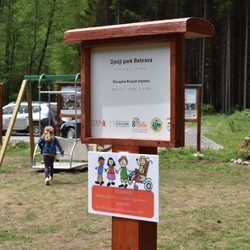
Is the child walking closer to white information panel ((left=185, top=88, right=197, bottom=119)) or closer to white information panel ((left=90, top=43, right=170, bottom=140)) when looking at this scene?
white information panel ((left=185, top=88, right=197, bottom=119))

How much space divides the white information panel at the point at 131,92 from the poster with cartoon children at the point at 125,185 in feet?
0.59

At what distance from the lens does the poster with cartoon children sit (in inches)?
146

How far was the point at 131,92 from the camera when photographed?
3.81m

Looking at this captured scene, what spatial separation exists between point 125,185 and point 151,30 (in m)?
1.13

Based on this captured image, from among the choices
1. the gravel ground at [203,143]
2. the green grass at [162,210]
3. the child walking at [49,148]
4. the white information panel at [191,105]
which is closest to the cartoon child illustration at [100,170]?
the green grass at [162,210]

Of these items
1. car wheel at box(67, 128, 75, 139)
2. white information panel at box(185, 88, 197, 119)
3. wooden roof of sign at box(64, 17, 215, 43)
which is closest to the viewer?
wooden roof of sign at box(64, 17, 215, 43)

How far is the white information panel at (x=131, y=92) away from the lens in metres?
3.70

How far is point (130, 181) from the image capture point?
3.80 meters

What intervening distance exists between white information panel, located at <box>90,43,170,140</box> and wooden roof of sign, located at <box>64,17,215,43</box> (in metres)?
0.13

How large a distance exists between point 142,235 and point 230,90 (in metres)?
41.0

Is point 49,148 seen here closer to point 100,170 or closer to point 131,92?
point 100,170

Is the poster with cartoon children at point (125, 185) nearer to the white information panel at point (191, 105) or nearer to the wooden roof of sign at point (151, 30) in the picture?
the wooden roof of sign at point (151, 30)

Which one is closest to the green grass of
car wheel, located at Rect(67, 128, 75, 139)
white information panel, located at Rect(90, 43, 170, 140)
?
white information panel, located at Rect(90, 43, 170, 140)

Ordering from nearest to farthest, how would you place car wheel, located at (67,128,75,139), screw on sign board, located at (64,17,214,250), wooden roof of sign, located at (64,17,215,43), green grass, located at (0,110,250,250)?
1. wooden roof of sign, located at (64,17,215,43)
2. screw on sign board, located at (64,17,214,250)
3. green grass, located at (0,110,250,250)
4. car wheel, located at (67,128,75,139)
